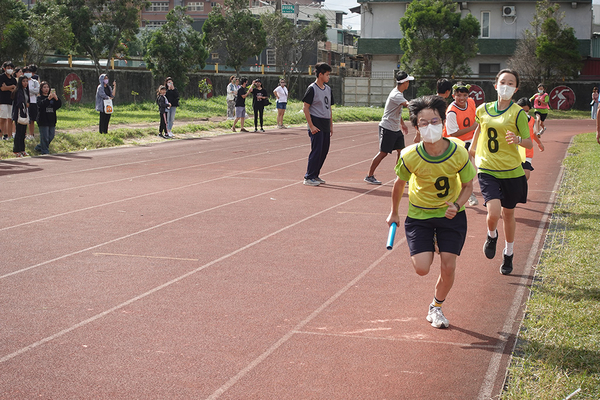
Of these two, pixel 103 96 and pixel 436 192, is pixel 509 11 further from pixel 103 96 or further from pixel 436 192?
pixel 436 192

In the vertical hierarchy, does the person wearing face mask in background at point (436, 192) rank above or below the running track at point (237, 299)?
above

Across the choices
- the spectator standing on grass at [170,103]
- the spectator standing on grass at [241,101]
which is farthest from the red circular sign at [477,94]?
the spectator standing on grass at [170,103]

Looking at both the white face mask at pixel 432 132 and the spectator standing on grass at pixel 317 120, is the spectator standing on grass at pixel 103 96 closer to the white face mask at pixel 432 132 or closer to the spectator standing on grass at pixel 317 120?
the spectator standing on grass at pixel 317 120

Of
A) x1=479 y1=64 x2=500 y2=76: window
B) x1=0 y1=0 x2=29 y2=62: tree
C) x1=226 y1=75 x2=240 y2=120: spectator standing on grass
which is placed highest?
x1=479 y1=64 x2=500 y2=76: window

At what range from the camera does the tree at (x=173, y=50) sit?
1381 inches

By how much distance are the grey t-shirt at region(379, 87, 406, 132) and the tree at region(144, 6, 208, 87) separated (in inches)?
954

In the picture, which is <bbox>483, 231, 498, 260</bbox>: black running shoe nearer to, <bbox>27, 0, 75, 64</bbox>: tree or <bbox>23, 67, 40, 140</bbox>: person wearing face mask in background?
<bbox>23, 67, 40, 140</bbox>: person wearing face mask in background

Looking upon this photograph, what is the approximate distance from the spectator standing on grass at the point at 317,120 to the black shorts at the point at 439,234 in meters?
7.47

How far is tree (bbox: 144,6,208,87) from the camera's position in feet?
115

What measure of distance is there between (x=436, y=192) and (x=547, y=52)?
42.7 m

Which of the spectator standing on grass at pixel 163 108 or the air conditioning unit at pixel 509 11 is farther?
the air conditioning unit at pixel 509 11

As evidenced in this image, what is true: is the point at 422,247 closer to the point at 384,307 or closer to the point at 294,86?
the point at 384,307

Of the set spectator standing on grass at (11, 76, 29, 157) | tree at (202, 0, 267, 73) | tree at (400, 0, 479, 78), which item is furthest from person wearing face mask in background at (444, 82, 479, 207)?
tree at (202, 0, 267, 73)

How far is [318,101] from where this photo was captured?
13031mm
